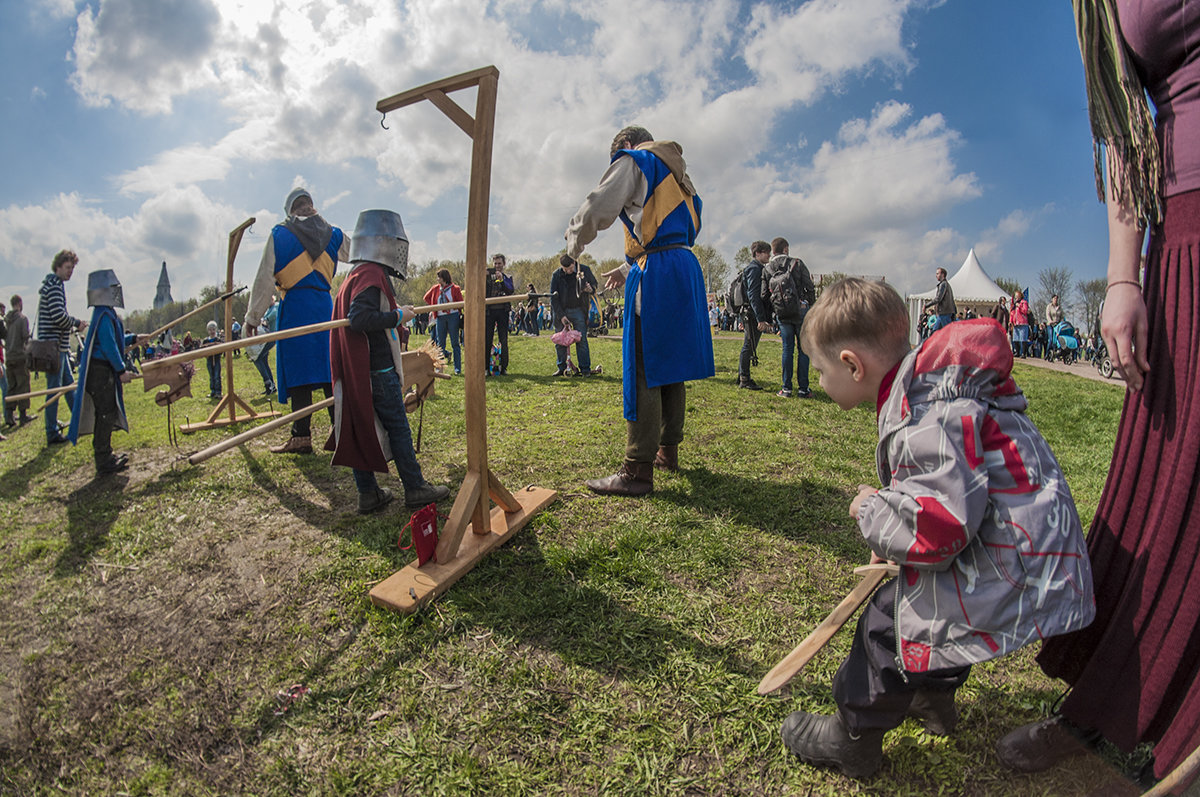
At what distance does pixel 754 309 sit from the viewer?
814 centimetres

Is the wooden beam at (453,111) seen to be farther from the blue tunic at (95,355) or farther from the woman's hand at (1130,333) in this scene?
the blue tunic at (95,355)

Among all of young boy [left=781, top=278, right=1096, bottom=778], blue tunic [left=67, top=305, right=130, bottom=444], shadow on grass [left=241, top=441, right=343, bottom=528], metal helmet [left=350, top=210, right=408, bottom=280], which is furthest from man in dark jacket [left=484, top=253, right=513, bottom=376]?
young boy [left=781, top=278, right=1096, bottom=778]

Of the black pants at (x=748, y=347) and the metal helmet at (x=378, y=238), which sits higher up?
the metal helmet at (x=378, y=238)

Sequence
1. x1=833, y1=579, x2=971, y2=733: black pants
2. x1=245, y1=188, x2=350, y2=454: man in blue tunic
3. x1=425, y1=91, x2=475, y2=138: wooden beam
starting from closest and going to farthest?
x1=833, y1=579, x2=971, y2=733: black pants, x1=425, y1=91, x2=475, y2=138: wooden beam, x1=245, y1=188, x2=350, y2=454: man in blue tunic

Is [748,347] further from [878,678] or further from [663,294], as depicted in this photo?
[878,678]

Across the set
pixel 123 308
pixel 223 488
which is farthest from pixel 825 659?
pixel 123 308

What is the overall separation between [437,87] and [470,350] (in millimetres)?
1257

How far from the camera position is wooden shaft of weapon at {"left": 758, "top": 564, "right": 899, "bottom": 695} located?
70.5 inches

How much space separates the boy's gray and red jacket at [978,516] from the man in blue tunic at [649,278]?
2.24 metres

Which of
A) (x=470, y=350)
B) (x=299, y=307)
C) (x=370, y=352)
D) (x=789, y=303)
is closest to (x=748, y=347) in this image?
(x=789, y=303)

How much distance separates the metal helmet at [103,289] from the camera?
5270mm

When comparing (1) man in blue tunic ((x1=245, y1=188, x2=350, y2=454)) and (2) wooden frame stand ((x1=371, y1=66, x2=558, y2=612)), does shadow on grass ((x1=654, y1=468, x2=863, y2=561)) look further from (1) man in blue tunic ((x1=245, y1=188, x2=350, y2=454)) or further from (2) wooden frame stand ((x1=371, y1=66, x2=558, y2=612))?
(1) man in blue tunic ((x1=245, y1=188, x2=350, y2=454))

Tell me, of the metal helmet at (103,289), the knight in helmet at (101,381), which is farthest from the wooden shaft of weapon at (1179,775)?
the metal helmet at (103,289)

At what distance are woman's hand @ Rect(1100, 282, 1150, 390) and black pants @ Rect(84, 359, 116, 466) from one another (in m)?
6.76
